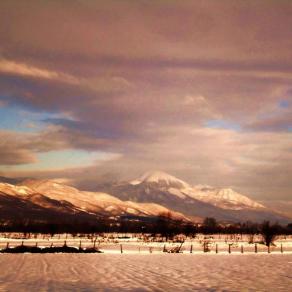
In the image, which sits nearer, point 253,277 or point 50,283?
point 50,283

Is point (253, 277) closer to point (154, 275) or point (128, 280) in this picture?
point (154, 275)

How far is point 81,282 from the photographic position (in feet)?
79.7

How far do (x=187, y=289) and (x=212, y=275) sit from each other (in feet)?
23.9

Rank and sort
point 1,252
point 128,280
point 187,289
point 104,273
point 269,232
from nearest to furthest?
point 187,289
point 128,280
point 104,273
point 1,252
point 269,232

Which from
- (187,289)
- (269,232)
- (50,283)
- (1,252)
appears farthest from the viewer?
(269,232)

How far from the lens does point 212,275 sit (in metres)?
28.5

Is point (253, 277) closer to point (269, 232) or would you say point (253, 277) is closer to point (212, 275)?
point (212, 275)

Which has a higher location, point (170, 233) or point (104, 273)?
point (170, 233)

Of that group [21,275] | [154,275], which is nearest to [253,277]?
[154,275]

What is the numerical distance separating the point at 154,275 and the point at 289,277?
8395mm

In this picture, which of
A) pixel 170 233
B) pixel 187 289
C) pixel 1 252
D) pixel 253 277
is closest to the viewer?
pixel 187 289

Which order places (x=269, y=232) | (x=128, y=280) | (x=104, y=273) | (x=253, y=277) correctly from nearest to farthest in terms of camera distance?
(x=128, y=280) → (x=253, y=277) → (x=104, y=273) → (x=269, y=232)

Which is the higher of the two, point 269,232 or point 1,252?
point 269,232

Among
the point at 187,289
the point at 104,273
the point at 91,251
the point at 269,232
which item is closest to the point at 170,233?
the point at 269,232
